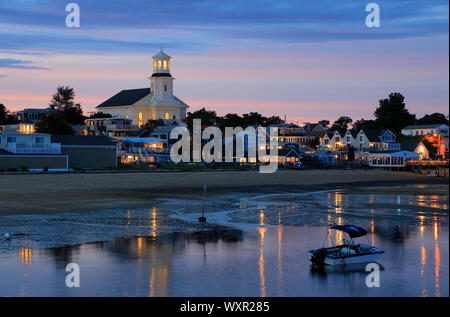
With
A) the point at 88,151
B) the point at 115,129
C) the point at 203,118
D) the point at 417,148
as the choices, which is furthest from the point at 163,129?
the point at 417,148

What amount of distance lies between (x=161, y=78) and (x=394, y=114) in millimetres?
77349

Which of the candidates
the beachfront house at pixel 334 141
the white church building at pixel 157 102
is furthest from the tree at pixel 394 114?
the white church building at pixel 157 102

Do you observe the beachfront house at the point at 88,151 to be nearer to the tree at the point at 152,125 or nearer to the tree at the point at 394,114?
the tree at the point at 152,125

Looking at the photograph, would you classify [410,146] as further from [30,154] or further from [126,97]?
[30,154]

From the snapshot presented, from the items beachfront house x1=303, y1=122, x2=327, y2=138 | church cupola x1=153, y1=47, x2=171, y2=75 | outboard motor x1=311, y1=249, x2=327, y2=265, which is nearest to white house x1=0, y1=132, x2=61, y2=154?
outboard motor x1=311, y1=249, x2=327, y2=265

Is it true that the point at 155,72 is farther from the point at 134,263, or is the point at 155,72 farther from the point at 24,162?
the point at 134,263

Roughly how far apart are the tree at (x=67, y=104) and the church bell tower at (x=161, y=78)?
2106cm

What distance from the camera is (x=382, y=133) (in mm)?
130125

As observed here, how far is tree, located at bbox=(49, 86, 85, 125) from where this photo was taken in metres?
150

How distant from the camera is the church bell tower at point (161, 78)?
151375 mm

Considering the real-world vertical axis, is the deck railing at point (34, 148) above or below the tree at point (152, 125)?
below

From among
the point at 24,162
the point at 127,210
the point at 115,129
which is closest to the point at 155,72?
the point at 115,129

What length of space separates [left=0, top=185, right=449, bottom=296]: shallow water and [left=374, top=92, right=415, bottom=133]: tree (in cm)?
14647

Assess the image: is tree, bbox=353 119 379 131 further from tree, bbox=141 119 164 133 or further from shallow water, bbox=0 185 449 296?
shallow water, bbox=0 185 449 296
